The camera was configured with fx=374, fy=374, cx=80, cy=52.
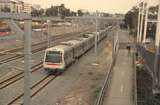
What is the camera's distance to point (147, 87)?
28.6 meters

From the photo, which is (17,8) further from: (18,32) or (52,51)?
(52,51)

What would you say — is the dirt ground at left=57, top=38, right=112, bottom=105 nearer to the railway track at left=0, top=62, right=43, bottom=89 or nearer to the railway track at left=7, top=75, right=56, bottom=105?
the railway track at left=7, top=75, right=56, bottom=105

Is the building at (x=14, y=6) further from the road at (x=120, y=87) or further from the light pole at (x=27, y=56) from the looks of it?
the road at (x=120, y=87)

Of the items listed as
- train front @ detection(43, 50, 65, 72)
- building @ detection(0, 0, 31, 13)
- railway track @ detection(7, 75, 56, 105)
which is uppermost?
building @ detection(0, 0, 31, 13)

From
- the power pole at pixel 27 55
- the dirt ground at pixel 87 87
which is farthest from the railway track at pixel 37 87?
the power pole at pixel 27 55

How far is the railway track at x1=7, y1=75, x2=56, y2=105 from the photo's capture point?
23.2 metres

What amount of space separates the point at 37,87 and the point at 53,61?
648 centimetres

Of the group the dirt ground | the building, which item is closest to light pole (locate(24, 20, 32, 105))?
the building

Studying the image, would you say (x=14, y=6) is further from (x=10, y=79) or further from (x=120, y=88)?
(x=10, y=79)

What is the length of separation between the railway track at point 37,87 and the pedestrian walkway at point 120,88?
4997mm

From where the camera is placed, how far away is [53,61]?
34281 mm

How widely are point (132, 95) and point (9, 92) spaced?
8553 millimetres

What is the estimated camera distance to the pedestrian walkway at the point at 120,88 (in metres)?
24.6

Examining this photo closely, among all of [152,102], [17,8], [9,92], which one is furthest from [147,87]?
[17,8]
